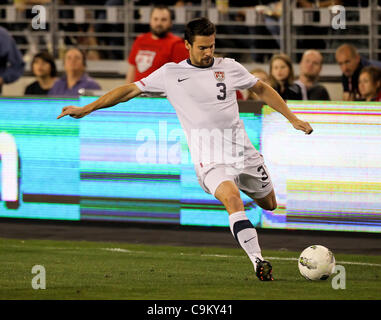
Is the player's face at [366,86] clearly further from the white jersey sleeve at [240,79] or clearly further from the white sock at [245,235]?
the white sock at [245,235]

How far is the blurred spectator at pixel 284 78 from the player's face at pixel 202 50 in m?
3.78

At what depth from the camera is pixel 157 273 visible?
9344 mm

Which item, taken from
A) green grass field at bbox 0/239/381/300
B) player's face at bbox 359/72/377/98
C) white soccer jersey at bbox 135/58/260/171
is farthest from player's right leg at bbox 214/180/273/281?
player's face at bbox 359/72/377/98

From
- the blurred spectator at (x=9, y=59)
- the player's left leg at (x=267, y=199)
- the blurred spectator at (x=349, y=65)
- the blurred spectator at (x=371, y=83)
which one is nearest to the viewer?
the player's left leg at (x=267, y=199)

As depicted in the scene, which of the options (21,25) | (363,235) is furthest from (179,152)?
(21,25)

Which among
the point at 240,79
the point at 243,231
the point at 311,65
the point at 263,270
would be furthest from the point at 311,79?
the point at 263,270

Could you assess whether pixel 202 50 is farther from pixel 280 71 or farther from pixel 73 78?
pixel 73 78

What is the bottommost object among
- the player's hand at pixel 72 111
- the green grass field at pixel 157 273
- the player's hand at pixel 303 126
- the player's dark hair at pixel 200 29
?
the green grass field at pixel 157 273

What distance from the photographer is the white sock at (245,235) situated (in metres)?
8.29

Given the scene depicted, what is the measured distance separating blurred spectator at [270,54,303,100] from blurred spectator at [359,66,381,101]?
2.61 feet

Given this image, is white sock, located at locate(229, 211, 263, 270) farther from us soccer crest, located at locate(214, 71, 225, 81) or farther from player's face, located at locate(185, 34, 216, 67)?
player's face, located at locate(185, 34, 216, 67)

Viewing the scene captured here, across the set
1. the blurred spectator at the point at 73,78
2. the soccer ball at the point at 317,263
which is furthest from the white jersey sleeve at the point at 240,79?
the blurred spectator at the point at 73,78

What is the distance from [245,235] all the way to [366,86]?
14.7 feet
